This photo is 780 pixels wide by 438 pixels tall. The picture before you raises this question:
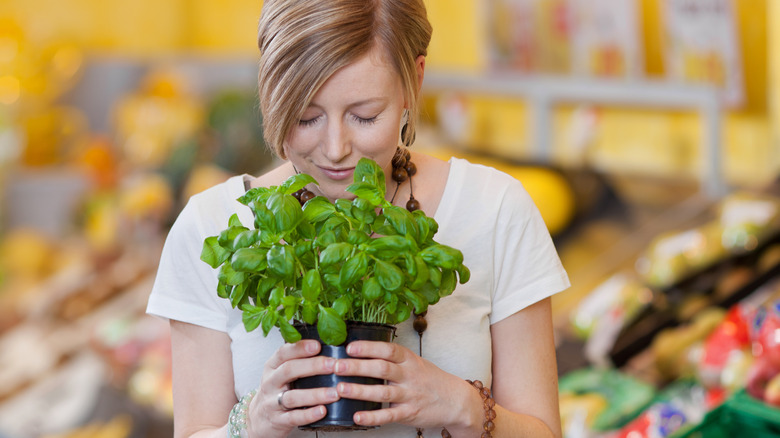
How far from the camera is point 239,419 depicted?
3.51 feet

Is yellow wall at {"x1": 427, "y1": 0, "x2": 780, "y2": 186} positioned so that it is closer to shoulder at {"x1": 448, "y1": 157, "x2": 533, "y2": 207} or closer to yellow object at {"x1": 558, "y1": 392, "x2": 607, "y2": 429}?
yellow object at {"x1": 558, "y1": 392, "x2": 607, "y2": 429}

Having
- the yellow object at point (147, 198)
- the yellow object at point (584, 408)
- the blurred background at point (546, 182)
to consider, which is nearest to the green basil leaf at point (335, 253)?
the blurred background at point (546, 182)

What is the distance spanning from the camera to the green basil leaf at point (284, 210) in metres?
0.89

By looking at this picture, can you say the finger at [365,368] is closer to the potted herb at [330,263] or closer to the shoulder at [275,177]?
the potted herb at [330,263]

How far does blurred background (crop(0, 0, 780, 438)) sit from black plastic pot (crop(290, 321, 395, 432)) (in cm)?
89

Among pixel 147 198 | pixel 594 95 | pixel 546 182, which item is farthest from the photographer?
pixel 147 198

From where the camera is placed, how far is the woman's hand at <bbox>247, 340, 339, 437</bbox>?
3.03ft

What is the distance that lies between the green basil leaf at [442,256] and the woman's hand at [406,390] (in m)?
0.11

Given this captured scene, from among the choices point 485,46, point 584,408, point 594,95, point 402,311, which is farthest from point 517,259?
point 485,46

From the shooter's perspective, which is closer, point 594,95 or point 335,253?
point 335,253

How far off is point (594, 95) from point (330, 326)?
2602mm

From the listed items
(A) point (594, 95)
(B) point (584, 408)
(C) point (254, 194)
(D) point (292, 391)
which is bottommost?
(B) point (584, 408)

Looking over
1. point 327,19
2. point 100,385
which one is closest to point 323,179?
point 327,19

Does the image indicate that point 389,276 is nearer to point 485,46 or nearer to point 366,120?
point 366,120
